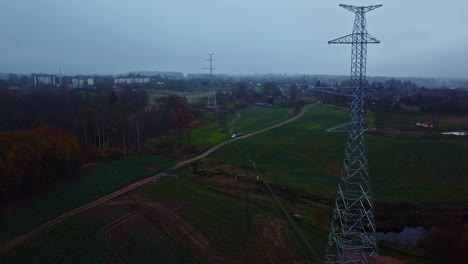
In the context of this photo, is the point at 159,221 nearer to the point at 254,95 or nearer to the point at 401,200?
the point at 401,200

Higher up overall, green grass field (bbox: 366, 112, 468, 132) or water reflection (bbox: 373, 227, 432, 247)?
green grass field (bbox: 366, 112, 468, 132)

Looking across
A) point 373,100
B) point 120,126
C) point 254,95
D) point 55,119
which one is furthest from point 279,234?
point 254,95

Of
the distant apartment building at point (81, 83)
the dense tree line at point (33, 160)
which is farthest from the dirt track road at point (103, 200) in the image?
the distant apartment building at point (81, 83)

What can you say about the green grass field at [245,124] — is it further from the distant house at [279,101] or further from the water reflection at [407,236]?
the water reflection at [407,236]

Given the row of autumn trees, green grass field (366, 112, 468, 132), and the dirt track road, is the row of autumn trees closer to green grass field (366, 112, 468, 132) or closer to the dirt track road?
the dirt track road

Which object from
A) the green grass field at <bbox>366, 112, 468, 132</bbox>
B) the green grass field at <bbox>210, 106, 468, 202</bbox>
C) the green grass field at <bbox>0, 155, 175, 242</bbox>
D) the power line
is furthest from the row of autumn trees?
the green grass field at <bbox>366, 112, 468, 132</bbox>

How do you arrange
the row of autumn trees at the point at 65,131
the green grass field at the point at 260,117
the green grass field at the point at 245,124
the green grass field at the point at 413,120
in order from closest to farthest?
the row of autumn trees at the point at 65,131, the green grass field at the point at 245,124, the green grass field at the point at 413,120, the green grass field at the point at 260,117
